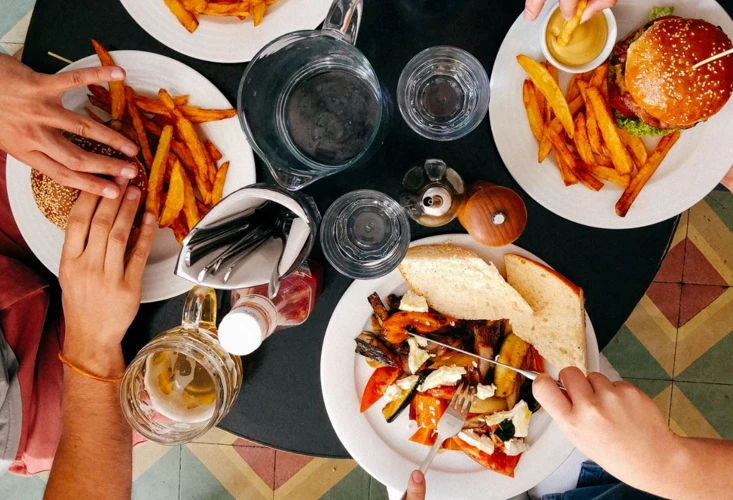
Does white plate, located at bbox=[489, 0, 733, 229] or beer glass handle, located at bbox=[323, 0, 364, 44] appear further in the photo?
white plate, located at bbox=[489, 0, 733, 229]

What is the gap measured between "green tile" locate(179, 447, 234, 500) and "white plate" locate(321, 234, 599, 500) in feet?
4.20

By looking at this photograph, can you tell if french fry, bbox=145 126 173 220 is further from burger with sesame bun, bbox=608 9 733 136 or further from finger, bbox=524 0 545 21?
burger with sesame bun, bbox=608 9 733 136

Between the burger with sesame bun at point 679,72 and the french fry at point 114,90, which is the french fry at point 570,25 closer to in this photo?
the burger with sesame bun at point 679,72

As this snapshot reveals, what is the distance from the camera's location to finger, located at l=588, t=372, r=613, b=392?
1.22 metres

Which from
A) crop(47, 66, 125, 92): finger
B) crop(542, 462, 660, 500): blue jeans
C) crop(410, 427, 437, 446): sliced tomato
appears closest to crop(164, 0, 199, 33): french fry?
crop(47, 66, 125, 92): finger

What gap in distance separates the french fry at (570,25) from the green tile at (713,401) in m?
1.65

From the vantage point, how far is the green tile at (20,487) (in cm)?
253

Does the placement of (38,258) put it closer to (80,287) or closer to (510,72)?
(80,287)

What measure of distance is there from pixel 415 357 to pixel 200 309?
53cm

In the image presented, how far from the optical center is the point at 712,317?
92.4 inches

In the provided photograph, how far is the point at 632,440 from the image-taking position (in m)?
1.21

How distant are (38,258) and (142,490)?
147 cm

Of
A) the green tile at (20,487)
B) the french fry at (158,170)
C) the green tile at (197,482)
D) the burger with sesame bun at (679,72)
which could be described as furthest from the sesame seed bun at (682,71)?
the green tile at (20,487)

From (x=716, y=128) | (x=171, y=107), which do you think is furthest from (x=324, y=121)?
(x=716, y=128)
